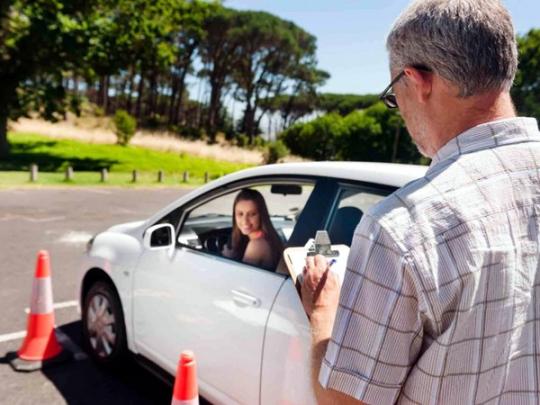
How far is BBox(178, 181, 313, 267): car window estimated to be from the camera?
280cm

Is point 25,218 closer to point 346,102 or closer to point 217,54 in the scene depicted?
point 217,54

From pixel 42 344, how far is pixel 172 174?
19.9 metres

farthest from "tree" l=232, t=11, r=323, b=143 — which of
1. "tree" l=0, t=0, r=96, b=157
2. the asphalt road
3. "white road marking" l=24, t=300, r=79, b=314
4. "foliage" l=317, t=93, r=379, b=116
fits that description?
"white road marking" l=24, t=300, r=79, b=314

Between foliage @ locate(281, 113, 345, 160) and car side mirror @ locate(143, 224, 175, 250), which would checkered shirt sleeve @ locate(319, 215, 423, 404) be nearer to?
car side mirror @ locate(143, 224, 175, 250)

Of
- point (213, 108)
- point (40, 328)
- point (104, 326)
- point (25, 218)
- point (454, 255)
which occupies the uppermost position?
point (213, 108)

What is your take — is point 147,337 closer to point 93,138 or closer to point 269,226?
point 269,226

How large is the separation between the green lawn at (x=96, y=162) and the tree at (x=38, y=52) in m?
2.46

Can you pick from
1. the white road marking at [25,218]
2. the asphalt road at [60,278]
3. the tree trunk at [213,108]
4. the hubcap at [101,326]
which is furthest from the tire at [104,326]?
the tree trunk at [213,108]

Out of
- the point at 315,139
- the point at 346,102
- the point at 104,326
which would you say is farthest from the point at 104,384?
the point at 346,102

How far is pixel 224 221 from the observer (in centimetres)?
353

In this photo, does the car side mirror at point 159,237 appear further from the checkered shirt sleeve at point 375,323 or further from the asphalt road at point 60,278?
the checkered shirt sleeve at point 375,323

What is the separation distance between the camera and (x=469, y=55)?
1.03m

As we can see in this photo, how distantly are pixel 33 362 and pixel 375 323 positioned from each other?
3.43 m

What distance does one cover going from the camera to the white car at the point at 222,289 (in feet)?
7.24
